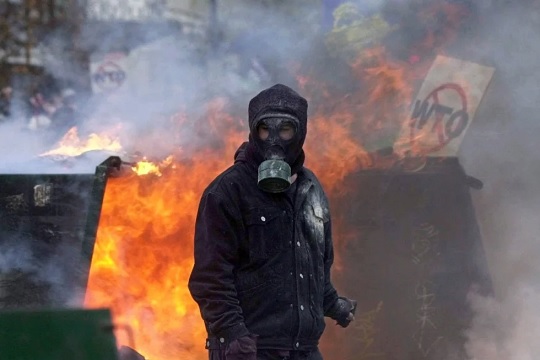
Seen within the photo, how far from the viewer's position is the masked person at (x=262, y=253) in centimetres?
284

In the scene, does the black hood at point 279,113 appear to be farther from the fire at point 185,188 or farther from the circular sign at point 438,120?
the circular sign at point 438,120

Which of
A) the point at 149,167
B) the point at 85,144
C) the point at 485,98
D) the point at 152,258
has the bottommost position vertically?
the point at 152,258

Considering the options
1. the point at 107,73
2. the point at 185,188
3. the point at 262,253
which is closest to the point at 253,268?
the point at 262,253

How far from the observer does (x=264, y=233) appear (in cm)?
294

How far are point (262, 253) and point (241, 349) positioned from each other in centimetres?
38

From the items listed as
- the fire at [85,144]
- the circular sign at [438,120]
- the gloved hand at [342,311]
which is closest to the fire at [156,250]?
the fire at [85,144]

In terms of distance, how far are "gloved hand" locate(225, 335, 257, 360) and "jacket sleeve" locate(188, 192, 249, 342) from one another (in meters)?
0.02

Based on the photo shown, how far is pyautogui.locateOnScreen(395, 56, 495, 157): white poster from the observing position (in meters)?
6.34

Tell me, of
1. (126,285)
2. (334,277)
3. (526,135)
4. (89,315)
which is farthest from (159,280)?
(526,135)

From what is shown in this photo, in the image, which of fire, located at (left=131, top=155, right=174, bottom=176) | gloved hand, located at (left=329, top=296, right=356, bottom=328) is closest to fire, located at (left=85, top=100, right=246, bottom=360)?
fire, located at (left=131, top=155, right=174, bottom=176)

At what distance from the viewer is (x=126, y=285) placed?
17.0 ft

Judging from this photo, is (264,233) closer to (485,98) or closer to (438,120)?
(438,120)

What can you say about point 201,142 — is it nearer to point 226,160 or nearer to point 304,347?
point 226,160

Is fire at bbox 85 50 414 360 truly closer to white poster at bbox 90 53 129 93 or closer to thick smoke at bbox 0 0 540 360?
thick smoke at bbox 0 0 540 360
